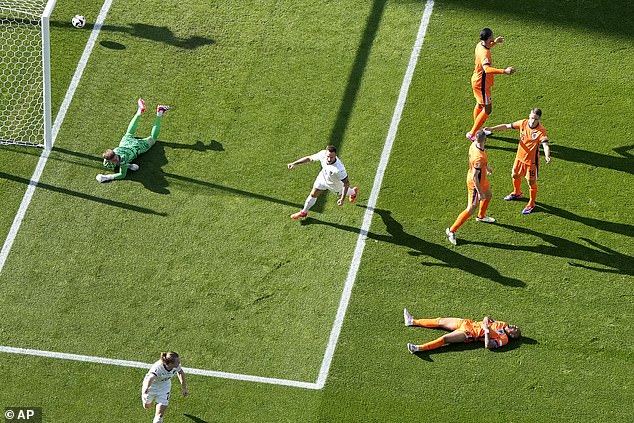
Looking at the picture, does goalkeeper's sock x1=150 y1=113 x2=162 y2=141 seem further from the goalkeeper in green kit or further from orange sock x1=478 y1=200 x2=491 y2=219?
orange sock x1=478 y1=200 x2=491 y2=219

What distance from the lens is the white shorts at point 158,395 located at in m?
16.1

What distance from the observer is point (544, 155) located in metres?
20.0

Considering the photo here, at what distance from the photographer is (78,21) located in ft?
71.2

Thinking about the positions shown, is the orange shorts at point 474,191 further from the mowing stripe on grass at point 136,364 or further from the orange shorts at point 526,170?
the mowing stripe on grass at point 136,364

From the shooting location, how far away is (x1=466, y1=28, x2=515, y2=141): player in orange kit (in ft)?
63.2

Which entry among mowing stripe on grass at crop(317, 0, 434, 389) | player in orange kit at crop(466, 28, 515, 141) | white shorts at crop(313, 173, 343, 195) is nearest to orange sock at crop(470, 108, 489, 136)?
player in orange kit at crop(466, 28, 515, 141)

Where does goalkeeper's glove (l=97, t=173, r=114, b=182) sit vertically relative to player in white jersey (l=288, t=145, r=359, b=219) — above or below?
below

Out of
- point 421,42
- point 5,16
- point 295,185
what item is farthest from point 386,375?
point 5,16

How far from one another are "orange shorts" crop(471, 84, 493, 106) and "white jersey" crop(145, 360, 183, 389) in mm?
7560

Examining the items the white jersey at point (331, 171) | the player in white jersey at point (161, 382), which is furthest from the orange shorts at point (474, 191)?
the player in white jersey at point (161, 382)

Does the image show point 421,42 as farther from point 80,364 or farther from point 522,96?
point 80,364

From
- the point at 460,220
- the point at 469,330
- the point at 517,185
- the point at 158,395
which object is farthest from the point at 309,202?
the point at 158,395

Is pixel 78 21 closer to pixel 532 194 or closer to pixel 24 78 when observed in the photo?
pixel 24 78

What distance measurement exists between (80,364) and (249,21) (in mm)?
A: 8302
